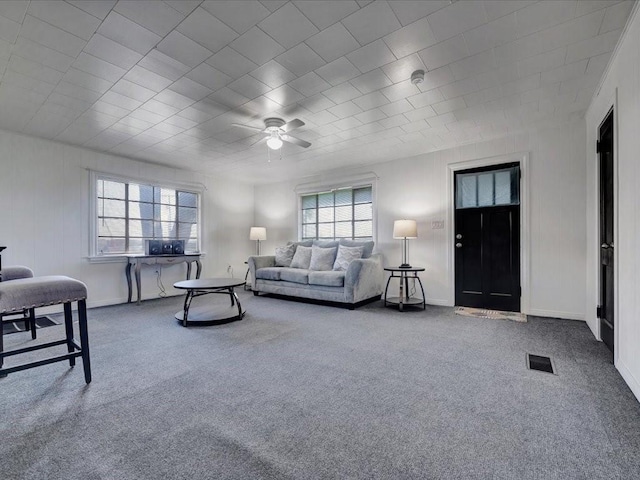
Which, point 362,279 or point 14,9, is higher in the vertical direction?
point 14,9

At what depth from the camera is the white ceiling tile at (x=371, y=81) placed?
2592mm

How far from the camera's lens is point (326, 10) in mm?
1892

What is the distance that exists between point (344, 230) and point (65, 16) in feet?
15.3

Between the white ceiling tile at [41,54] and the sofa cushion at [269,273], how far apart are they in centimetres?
358

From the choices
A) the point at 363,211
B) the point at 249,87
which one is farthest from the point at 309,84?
the point at 363,211

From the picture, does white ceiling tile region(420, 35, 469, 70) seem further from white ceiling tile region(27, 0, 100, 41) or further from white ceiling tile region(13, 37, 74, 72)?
white ceiling tile region(13, 37, 74, 72)

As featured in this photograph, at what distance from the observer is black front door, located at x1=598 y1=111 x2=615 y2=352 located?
2.66 m

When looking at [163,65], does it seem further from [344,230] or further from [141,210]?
[344,230]

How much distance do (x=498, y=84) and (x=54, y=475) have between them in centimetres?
388

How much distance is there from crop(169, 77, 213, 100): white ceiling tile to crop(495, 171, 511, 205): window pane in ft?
12.4

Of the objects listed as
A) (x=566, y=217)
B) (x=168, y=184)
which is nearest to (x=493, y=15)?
(x=566, y=217)

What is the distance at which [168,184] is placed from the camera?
18.5ft

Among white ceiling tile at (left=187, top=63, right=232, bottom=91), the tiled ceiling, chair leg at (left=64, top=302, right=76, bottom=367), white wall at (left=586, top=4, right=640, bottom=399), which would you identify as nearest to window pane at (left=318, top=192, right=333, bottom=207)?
the tiled ceiling

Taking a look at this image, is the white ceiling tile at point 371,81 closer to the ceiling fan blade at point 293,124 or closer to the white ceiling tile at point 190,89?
the ceiling fan blade at point 293,124
